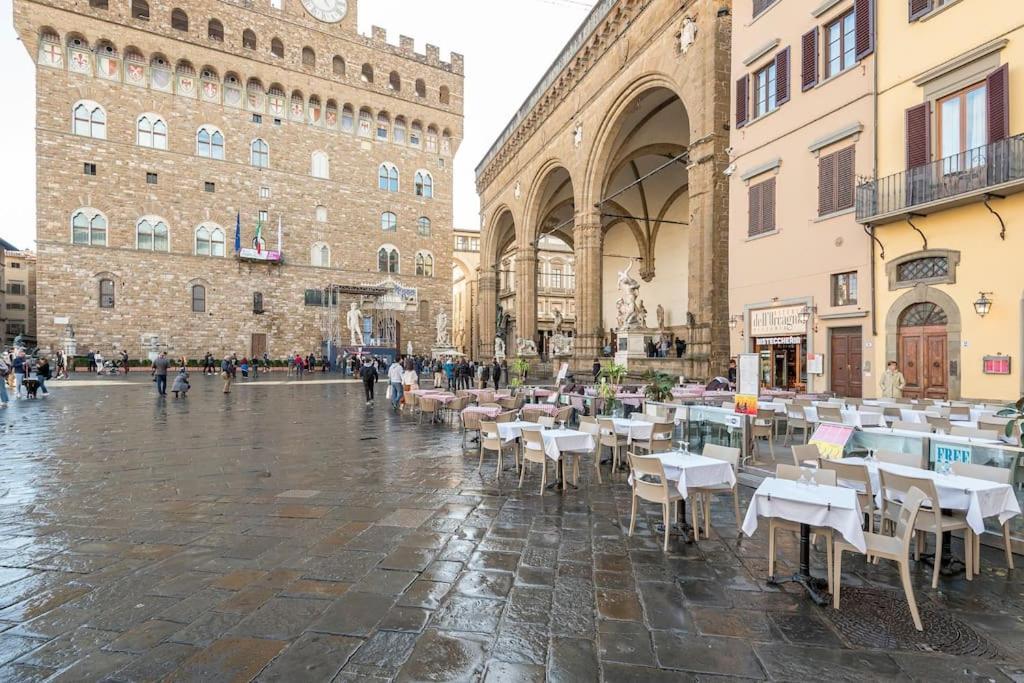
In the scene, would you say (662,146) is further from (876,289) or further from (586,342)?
(876,289)

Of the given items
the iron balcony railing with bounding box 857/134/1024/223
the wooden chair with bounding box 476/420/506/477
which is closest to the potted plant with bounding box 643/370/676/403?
the wooden chair with bounding box 476/420/506/477

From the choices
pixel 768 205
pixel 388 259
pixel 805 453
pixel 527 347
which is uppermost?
pixel 388 259

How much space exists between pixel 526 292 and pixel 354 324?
10.7 m

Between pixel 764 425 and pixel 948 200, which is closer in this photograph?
pixel 764 425

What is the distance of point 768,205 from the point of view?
1353 centimetres

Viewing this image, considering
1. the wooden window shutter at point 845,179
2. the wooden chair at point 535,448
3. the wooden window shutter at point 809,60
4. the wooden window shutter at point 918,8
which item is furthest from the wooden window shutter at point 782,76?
the wooden chair at point 535,448

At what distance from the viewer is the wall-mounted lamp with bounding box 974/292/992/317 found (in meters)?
9.12

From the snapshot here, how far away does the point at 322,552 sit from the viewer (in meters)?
4.03

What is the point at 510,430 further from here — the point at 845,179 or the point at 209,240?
the point at 209,240

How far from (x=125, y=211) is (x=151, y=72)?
305 inches

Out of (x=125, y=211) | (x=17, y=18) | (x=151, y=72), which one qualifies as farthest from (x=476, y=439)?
(x=17, y=18)

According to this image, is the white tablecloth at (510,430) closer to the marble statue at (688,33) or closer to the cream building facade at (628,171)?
the cream building facade at (628,171)

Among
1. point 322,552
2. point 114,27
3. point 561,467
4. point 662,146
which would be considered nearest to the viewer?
point 322,552

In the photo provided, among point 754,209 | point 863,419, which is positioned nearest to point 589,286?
point 754,209
